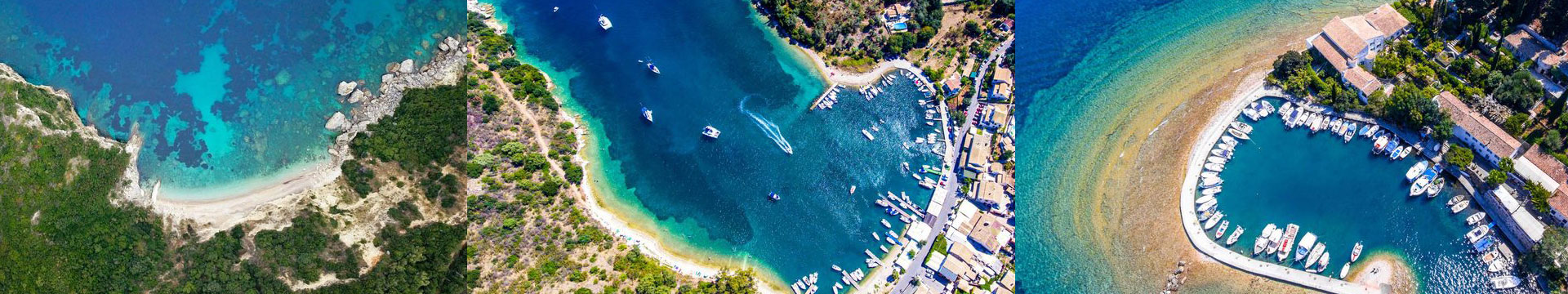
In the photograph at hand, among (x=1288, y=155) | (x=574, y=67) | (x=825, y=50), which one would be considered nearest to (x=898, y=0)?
(x=825, y=50)

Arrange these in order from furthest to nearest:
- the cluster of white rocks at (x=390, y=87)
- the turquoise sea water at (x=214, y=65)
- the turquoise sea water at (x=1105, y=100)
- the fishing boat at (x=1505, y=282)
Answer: the turquoise sea water at (x=214, y=65), the cluster of white rocks at (x=390, y=87), the turquoise sea water at (x=1105, y=100), the fishing boat at (x=1505, y=282)

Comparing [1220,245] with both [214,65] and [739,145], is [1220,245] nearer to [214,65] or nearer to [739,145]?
[739,145]

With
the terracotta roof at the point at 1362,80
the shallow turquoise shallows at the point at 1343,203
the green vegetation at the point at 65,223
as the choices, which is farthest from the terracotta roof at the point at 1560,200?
the green vegetation at the point at 65,223

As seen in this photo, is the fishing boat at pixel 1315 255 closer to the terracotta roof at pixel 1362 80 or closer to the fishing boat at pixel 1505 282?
the fishing boat at pixel 1505 282

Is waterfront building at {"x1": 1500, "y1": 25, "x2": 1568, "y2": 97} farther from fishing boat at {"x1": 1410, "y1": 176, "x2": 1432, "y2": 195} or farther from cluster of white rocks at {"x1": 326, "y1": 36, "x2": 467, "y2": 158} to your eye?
cluster of white rocks at {"x1": 326, "y1": 36, "x2": 467, "y2": 158}

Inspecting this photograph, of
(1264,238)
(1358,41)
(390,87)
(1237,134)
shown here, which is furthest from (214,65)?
(1358,41)
